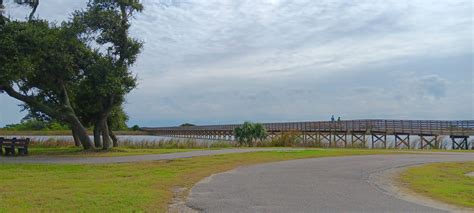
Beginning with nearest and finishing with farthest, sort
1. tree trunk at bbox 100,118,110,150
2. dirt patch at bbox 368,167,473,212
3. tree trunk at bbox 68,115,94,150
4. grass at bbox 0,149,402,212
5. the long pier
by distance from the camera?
grass at bbox 0,149,402,212 < dirt patch at bbox 368,167,473,212 < tree trunk at bbox 68,115,94,150 < tree trunk at bbox 100,118,110,150 < the long pier

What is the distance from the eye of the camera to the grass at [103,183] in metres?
10.00

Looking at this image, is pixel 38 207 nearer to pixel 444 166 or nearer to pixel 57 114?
pixel 444 166

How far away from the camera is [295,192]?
12148 mm

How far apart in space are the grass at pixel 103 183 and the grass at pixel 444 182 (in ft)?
19.6

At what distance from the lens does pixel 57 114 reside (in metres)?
27.4

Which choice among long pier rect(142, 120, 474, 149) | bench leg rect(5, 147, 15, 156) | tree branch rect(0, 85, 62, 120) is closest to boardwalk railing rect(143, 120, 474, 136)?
long pier rect(142, 120, 474, 149)

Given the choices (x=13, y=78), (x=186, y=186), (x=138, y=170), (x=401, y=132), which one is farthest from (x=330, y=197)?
(x=401, y=132)

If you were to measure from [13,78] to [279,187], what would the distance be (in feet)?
52.0

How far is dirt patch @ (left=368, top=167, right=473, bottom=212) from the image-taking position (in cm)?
1045

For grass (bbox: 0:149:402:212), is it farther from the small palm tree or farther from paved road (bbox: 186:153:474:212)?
the small palm tree

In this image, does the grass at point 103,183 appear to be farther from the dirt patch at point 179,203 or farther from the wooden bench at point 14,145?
the wooden bench at point 14,145

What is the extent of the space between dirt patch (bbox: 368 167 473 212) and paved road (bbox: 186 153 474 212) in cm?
17

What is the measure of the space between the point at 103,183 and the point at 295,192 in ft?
16.6

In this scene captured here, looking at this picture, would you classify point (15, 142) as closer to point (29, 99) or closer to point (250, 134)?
point (29, 99)
